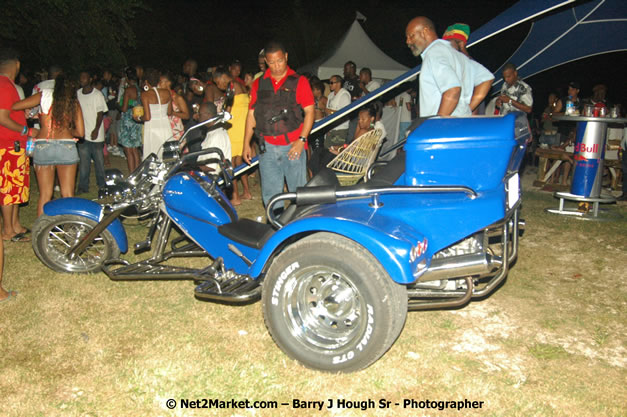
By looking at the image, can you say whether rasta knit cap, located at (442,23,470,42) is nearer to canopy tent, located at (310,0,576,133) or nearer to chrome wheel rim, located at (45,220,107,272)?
canopy tent, located at (310,0,576,133)

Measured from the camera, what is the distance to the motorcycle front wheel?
16.1 feet

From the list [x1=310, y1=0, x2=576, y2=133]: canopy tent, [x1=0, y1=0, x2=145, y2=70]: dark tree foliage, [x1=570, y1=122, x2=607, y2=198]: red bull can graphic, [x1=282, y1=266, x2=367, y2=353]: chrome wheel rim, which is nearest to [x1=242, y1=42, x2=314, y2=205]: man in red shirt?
[x1=310, y1=0, x2=576, y2=133]: canopy tent

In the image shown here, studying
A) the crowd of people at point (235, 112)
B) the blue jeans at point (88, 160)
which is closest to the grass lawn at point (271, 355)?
the crowd of people at point (235, 112)

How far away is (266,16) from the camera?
43.2 metres

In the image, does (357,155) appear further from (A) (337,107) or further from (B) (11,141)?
(B) (11,141)

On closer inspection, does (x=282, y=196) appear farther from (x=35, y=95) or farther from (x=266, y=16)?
(x=266, y=16)

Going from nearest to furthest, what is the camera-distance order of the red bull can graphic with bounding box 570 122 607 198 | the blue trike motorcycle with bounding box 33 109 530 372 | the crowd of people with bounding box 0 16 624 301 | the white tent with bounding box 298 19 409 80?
the blue trike motorcycle with bounding box 33 109 530 372 < the crowd of people with bounding box 0 16 624 301 < the red bull can graphic with bounding box 570 122 607 198 < the white tent with bounding box 298 19 409 80

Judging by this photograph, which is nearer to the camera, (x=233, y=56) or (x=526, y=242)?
(x=526, y=242)

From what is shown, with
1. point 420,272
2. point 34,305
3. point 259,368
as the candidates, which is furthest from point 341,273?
point 34,305

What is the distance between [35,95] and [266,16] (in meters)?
40.5

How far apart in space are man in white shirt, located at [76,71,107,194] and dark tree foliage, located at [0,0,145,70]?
602 inches

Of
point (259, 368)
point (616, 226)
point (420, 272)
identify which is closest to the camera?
point (420, 272)

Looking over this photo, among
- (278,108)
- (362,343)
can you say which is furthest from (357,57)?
(362,343)

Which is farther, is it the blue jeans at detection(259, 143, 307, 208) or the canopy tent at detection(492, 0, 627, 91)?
the canopy tent at detection(492, 0, 627, 91)
